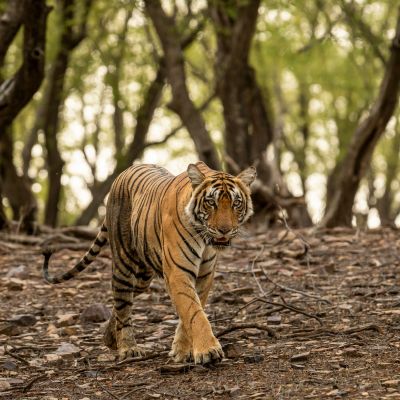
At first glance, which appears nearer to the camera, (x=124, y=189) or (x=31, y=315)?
(x=124, y=189)

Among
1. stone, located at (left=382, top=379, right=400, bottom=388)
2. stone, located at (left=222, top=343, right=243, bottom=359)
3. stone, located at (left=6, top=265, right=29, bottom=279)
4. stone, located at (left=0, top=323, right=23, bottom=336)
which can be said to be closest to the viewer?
stone, located at (left=382, top=379, right=400, bottom=388)

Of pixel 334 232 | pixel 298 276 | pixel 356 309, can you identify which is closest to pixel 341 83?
pixel 334 232

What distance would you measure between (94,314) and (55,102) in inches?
418

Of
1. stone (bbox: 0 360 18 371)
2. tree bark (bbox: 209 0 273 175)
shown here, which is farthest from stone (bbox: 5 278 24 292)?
tree bark (bbox: 209 0 273 175)

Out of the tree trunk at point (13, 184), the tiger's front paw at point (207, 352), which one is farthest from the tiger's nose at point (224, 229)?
the tree trunk at point (13, 184)

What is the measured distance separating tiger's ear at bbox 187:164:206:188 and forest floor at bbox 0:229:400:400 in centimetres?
115

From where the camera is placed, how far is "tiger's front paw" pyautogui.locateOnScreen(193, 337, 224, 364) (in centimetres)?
548

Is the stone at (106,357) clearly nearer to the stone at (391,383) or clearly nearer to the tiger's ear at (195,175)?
the tiger's ear at (195,175)

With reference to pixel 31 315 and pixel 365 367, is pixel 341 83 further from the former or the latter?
pixel 365 367

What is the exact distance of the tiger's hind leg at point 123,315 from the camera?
6367mm

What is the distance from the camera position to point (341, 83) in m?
24.4

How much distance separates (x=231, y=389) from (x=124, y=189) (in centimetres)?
221

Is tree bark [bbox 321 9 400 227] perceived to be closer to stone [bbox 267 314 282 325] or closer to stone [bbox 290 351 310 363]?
stone [bbox 267 314 282 325]

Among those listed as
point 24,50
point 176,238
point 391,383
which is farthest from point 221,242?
point 24,50
